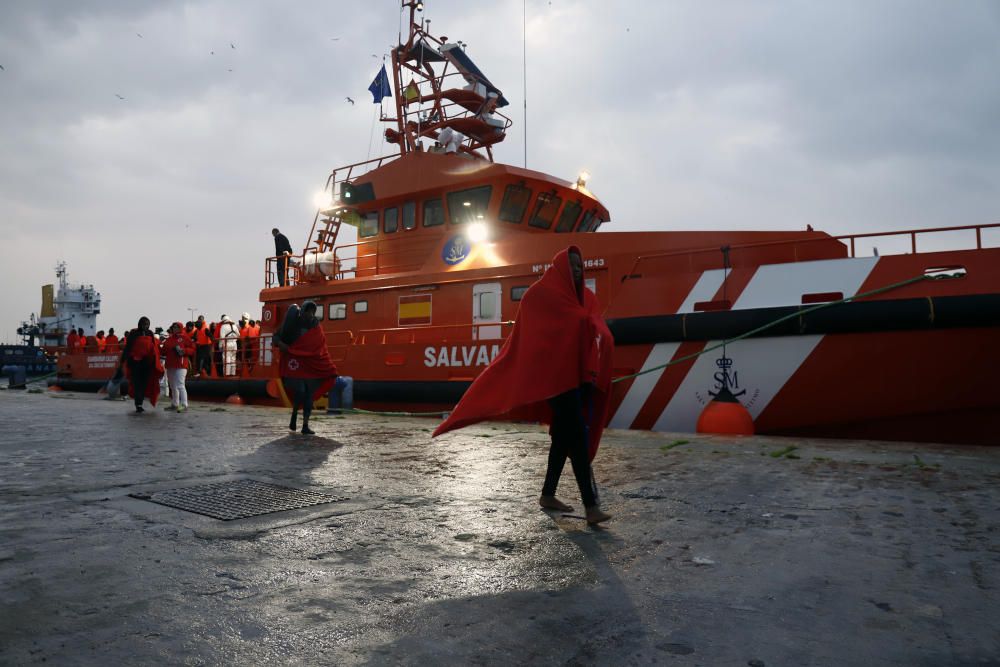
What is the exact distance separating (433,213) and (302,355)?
14.0ft

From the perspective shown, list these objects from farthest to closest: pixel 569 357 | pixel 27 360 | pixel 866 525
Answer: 1. pixel 27 360
2. pixel 569 357
3. pixel 866 525

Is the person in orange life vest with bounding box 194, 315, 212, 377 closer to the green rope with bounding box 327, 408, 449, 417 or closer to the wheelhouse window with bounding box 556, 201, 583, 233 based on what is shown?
the green rope with bounding box 327, 408, 449, 417

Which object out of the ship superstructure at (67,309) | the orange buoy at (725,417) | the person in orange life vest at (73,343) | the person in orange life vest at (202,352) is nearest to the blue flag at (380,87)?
the person in orange life vest at (202,352)

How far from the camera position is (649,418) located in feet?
24.6

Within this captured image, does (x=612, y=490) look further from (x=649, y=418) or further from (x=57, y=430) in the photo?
(x=57, y=430)

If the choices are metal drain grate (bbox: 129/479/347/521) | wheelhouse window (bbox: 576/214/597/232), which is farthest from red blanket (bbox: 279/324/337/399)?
wheelhouse window (bbox: 576/214/597/232)

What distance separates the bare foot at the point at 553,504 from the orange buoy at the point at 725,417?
3849 mm

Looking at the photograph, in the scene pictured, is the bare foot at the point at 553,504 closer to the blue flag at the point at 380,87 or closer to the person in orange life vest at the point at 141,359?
the person in orange life vest at the point at 141,359

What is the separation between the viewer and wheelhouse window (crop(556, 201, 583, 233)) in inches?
412

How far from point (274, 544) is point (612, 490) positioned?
2.01 meters

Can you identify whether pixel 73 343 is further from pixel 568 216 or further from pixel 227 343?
pixel 568 216

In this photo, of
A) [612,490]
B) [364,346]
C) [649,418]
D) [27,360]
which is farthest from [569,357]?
[27,360]

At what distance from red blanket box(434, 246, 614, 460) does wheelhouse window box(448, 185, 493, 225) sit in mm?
6663

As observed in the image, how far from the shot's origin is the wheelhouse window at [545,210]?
400 inches
